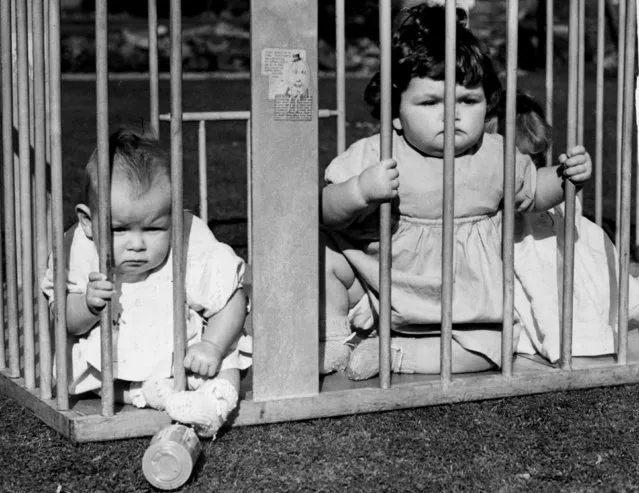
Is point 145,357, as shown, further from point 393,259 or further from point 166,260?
point 393,259

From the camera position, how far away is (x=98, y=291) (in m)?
2.92

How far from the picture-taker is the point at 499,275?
365 cm

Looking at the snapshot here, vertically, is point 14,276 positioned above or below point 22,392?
above

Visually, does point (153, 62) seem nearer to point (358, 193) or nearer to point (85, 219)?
point (85, 219)

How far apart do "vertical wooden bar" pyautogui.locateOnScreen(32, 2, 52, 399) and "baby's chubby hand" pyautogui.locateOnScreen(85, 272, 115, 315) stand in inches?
9.7

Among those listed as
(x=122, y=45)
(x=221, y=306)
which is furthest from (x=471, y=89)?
(x=122, y=45)

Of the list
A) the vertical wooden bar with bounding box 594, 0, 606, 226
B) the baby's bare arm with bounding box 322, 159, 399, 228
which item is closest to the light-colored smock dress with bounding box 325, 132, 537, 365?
the baby's bare arm with bounding box 322, 159, 399, 228

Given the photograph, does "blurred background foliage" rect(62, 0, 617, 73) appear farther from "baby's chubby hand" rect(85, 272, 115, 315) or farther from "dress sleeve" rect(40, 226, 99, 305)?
"baby's chubby hand" rect(85, 272, 115, 315)

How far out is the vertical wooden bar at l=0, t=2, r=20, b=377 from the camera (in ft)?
10.6

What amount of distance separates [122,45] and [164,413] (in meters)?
19.2

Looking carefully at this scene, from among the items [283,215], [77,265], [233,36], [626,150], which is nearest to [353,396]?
[283,215]

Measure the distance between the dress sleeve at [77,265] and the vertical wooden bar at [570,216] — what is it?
4.09ft

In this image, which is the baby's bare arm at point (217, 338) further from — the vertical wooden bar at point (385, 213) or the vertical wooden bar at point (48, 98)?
the vertical wooden bar at point (48, 98)

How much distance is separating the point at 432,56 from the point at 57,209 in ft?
3.93
